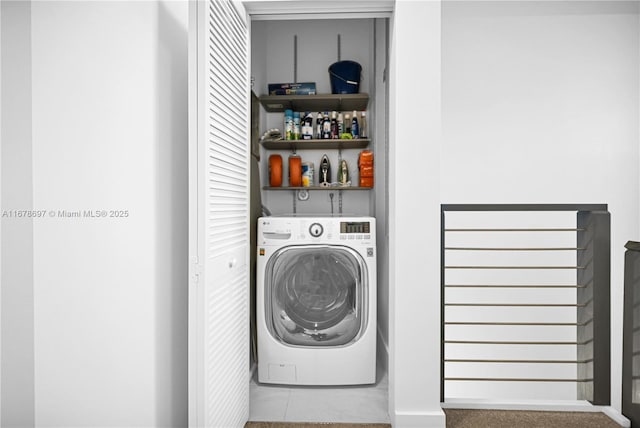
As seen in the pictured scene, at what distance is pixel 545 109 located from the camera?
354 cm

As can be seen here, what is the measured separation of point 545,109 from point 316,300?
8.77 ft

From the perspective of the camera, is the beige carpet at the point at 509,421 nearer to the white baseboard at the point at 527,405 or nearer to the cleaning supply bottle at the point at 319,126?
the white baseboard at the point at 527,405

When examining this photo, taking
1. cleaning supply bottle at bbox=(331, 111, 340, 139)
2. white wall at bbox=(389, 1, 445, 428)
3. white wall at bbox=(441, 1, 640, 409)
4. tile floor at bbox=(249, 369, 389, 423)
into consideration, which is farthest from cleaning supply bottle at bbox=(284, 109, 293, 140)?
tile floor at bbox=(249, 369, 389, 423)

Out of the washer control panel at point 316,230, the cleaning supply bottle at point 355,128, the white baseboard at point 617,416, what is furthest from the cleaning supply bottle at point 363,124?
the white baseboard at point 617,416

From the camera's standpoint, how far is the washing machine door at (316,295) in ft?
8.08

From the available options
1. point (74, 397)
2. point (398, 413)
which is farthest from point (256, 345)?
point (74, 397)

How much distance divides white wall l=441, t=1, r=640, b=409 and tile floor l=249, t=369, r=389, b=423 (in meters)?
1.86

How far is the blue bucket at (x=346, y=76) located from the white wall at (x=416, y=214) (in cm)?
108

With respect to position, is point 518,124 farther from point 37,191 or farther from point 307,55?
point 37,191

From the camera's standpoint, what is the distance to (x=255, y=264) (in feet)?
8.77

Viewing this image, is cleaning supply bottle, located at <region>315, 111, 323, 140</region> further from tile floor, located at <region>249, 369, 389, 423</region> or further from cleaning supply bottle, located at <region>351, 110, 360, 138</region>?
tile floor, located at <region>249, 369, 389, 423</region>

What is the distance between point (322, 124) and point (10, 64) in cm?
216

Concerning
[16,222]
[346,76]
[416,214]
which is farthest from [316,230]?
[16,222]

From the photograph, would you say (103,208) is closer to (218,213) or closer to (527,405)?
(218,213)
